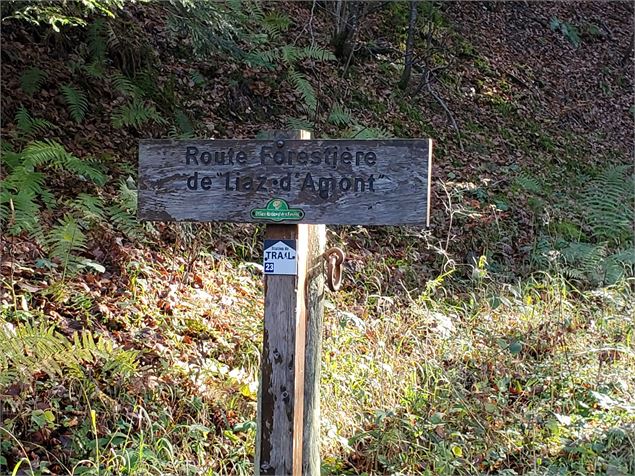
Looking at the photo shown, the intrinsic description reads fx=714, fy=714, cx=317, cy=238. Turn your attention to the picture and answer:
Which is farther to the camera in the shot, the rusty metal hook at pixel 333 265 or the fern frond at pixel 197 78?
the fern frond at pixel 197 78

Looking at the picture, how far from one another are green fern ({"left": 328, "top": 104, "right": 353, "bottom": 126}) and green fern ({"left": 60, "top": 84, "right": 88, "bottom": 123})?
271 cm

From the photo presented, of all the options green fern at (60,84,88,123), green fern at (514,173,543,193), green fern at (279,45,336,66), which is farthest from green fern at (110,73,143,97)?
green fern at (514,173,543,193)

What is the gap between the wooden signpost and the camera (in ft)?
9.35

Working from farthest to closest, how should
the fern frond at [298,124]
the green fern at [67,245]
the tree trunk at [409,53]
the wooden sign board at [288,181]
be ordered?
the tree trunk at [409,53]
the fern frond at [298,124]
the green fern at [67,245]
the wooden sign board at [288,181]

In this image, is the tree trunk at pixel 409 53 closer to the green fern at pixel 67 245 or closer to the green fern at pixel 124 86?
the green fern at pixel 124 86

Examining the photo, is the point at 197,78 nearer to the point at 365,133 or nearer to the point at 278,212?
the point at 365,133

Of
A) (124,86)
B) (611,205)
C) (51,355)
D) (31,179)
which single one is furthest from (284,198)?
(611,205)

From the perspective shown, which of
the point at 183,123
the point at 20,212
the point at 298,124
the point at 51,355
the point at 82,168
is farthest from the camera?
the point at 298,124

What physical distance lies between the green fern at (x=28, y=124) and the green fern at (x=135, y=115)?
23.6 inches

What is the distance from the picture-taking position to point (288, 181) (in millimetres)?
2900

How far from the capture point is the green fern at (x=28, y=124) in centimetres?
579

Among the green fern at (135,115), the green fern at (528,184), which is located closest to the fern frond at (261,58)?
the green fern at (135,115)

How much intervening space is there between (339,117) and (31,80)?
324cm

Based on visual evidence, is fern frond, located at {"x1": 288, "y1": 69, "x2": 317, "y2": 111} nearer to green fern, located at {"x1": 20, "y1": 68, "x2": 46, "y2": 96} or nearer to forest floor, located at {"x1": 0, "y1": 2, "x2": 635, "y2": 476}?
forest floor, located at {"x1": 0, "y1": 2, "x2": 635, "y2": 476}
